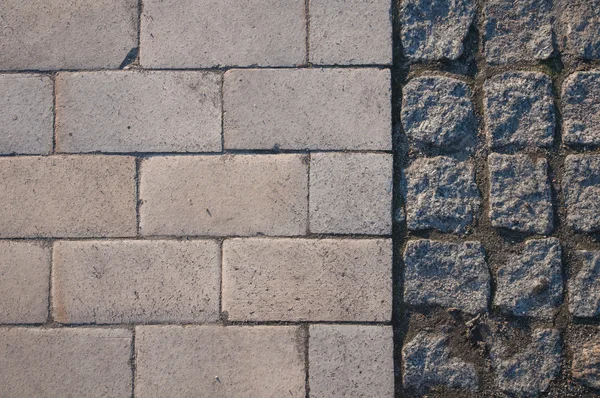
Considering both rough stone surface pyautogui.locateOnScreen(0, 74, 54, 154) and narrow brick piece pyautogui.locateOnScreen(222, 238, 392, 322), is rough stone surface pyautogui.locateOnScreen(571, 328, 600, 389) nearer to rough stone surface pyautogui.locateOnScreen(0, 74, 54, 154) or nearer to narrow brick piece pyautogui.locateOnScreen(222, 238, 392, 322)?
narrow brick piece pyautogui.locateOnScreen(222, 238, 392, 322)

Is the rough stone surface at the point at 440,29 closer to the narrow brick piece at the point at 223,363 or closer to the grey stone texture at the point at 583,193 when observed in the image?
the grey stone texture at the point at 583,193

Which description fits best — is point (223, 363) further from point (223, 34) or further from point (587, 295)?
point (587, 295)

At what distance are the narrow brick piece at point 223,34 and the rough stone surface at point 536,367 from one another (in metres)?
1.61

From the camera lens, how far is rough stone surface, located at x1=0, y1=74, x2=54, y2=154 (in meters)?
2.41

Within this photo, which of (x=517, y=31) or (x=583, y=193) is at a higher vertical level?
(x=517, y=31)

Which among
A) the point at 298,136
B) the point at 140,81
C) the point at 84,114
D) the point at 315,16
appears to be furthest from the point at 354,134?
the point at 84,114

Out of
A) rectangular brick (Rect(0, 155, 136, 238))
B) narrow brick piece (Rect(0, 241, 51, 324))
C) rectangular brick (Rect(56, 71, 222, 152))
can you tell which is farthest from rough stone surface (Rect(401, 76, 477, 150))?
narrow brick piece (Rect(0, 241, 51, 324))

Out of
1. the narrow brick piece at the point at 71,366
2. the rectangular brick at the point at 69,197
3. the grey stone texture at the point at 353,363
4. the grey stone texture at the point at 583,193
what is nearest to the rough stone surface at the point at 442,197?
the grey stone texture at the point at 583,193

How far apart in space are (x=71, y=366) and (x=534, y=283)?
6.76 ft

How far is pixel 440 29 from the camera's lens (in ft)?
7.79

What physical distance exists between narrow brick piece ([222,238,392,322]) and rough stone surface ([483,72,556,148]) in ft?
2.33

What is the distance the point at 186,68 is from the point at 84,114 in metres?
0.51

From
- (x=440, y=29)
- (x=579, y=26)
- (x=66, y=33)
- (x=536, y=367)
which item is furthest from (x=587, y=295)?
(x=66, y=33)

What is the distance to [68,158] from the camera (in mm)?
2391
